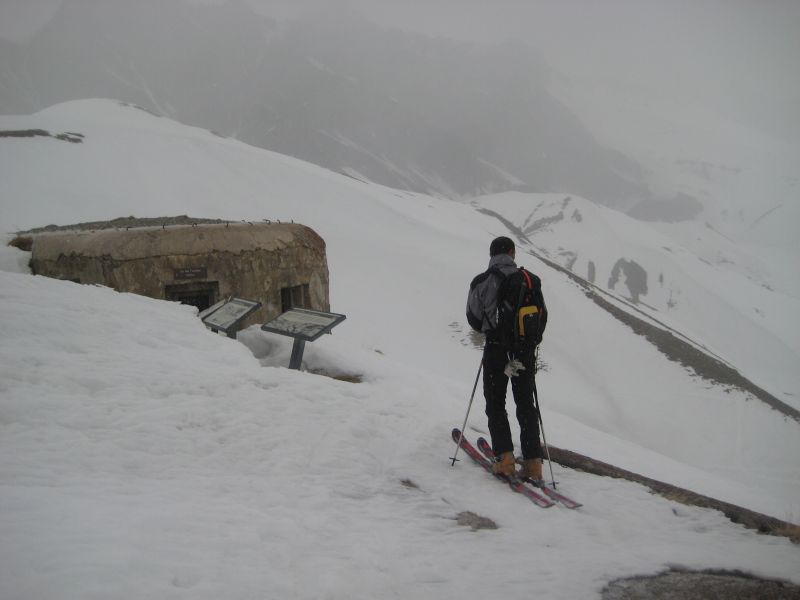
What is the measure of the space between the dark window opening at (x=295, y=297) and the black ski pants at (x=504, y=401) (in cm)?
805

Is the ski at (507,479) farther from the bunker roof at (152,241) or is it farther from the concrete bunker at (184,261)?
the bunker roof at (152,241)

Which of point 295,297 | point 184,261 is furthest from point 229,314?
point 295,297

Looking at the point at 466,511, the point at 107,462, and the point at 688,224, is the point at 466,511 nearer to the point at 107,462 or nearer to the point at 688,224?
the point at 107,462

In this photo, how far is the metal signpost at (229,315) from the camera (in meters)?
8.16

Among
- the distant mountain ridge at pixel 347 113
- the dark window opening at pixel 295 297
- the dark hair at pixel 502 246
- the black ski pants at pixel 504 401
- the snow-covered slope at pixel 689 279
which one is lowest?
the black ski pants at pixel 504 401

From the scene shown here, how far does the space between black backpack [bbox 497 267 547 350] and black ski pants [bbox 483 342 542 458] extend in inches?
5.5

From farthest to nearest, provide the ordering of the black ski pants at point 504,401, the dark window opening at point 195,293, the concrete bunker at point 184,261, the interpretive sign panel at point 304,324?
1. the dark window opening at point 195,293
2. the concrete bunker at point 184,261
3. the interpretive sign panel at point 304,324
4. the black ski pants at point 504,401

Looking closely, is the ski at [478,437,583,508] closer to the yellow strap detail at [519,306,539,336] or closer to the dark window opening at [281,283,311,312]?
the yellow strap detail at [519,306,539,336]

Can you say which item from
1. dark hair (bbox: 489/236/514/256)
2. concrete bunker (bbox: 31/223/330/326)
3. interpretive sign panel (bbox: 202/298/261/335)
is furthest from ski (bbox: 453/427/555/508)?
concrete bunker (bbox: 31/223/330/326)

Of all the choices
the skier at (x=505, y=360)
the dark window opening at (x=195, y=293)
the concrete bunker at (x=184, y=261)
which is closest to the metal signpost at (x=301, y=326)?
the skier at (x=505, y=360)

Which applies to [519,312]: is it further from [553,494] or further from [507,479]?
[553,494]

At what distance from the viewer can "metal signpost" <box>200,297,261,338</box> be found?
8156 millimetres

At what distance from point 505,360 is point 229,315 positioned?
505 centimetres

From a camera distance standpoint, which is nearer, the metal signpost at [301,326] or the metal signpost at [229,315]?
the metal signpost at [301,326]
